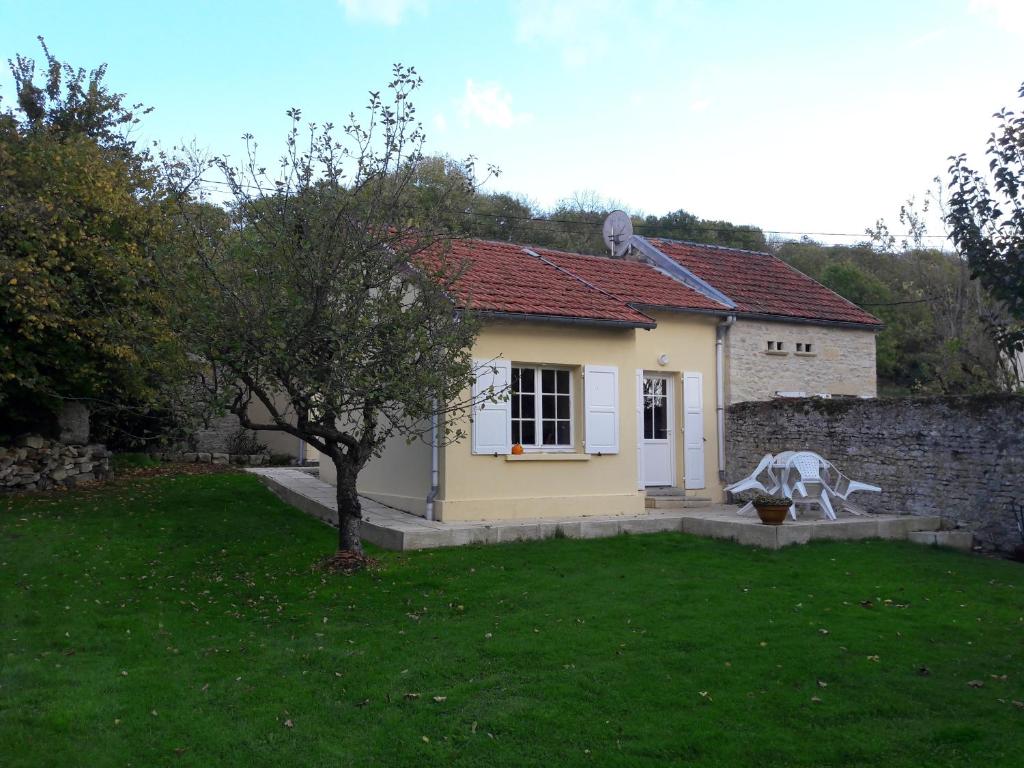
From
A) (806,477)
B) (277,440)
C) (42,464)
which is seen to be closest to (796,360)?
(806,477)

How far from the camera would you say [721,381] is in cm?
1501

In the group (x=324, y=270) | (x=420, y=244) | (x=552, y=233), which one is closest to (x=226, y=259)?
(x=324, y=270)

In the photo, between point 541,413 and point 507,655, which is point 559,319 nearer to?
point 541,413

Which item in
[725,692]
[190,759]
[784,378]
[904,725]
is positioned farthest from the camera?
[784,378]

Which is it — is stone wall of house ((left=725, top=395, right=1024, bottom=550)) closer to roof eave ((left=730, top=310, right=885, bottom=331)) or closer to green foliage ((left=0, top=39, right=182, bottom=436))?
roof eave ((left=730, top=310, right=885, bottom=331))

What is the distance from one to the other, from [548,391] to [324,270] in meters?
5.17

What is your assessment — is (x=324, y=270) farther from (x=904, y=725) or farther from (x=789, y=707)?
(x=904, y=725)

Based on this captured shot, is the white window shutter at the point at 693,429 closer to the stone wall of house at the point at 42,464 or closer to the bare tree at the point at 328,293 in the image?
the bare tree at the point at 328,293

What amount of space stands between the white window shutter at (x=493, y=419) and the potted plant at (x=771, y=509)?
335 centimetres

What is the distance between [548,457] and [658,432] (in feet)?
10.3

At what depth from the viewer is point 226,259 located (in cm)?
866

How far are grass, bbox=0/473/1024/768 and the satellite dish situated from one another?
8.71 meters

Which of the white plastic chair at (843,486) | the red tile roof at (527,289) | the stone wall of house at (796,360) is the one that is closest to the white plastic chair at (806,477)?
the white plastic chair at (843,486)

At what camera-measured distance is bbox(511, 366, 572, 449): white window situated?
40.5ft
